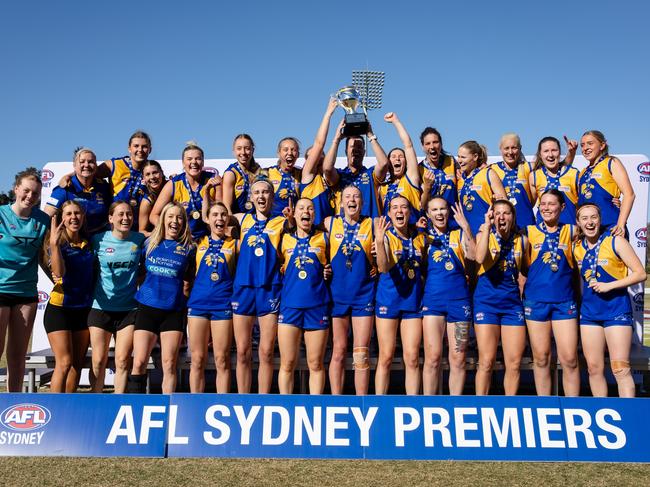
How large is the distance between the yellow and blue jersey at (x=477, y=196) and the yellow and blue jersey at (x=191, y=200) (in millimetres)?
2732

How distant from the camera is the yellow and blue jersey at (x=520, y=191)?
19.4 ft

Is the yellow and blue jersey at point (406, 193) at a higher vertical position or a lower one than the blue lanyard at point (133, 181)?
lower

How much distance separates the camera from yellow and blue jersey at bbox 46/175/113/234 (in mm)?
5797

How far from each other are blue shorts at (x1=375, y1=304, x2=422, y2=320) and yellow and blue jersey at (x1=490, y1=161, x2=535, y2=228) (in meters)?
1.62

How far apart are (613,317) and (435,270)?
1.57 m

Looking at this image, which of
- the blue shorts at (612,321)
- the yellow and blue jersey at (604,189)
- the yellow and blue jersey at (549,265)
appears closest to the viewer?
the blue shorts at (612,321)

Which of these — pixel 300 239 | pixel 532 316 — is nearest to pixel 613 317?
pixel 532 316

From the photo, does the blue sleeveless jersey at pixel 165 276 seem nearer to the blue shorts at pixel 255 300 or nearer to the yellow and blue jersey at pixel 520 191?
the blue shorts at pixel 255 300

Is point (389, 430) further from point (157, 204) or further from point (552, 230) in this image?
point (157, 204)

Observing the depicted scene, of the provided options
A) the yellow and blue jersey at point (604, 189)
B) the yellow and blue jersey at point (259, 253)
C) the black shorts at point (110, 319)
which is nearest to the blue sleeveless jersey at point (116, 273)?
the black shorts at point (110, 319)

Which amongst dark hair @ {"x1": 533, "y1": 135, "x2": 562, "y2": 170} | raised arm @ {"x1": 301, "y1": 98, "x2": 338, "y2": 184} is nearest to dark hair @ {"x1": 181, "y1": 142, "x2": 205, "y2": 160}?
raised arm @ {"x1": 301, "y1": 98, "x2": 338, "y2": 184}

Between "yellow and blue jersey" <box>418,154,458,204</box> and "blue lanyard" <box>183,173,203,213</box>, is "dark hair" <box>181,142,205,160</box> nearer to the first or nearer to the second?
"blue lanyard" <box>183,173,203,213</box>

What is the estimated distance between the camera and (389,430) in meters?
3.91

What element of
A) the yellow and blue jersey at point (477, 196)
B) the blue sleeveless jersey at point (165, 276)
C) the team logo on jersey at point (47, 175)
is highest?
the team logo on jersey at point (47, 175)
